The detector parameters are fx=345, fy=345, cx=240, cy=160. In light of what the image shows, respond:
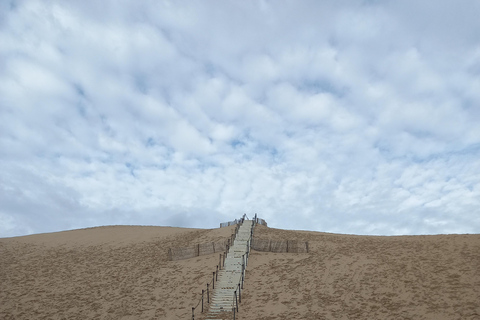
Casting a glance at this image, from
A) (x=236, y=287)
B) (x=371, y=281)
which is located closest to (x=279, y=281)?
(x=236, y=287)

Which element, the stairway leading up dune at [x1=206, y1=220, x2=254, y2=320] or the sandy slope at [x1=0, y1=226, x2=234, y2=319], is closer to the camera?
the stairway leading up dune at [x1=206, y1=220, x2=254, y2=320]

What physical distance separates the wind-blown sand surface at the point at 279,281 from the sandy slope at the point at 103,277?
7cm

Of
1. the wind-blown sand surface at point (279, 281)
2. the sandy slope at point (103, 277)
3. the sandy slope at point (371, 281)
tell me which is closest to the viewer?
the sandy slope at point (371, 281)

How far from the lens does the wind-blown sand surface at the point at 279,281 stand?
1603 cm

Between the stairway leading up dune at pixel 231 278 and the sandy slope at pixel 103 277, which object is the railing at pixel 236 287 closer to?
the stairway leading up dune at pixel 231 278

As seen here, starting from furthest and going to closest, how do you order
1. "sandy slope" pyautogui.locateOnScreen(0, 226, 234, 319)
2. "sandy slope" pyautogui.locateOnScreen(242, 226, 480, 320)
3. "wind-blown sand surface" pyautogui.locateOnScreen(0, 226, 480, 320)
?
"sandy slope" pyautogui.locateOnScreen(0, 226, 234, 319) < "wind-blown sand surface" pyautogui.locateOnScreen(0, 226, 480, 320) < "sandy slope" pyautogui.locateOnScreen(242, 226, 480, 320)

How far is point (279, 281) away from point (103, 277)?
1188 centimetres

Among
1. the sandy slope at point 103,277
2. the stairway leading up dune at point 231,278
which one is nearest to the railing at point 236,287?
the stairway leading up dune at point 231,278

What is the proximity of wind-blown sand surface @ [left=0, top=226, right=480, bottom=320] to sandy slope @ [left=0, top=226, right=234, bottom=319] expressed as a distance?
0.23 feet

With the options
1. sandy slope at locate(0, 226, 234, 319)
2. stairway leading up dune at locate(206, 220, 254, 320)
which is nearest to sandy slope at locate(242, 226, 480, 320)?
stairway leading up dune at locate(206, 220, 254, 320)

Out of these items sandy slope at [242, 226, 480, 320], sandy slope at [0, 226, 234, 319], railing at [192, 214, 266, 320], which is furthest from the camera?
sandy slope at [0, 226, 234, 319]

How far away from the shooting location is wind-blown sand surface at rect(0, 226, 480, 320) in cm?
1603

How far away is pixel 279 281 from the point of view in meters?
19.5

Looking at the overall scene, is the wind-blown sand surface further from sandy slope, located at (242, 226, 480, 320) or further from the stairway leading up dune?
the stairway leading up dune
